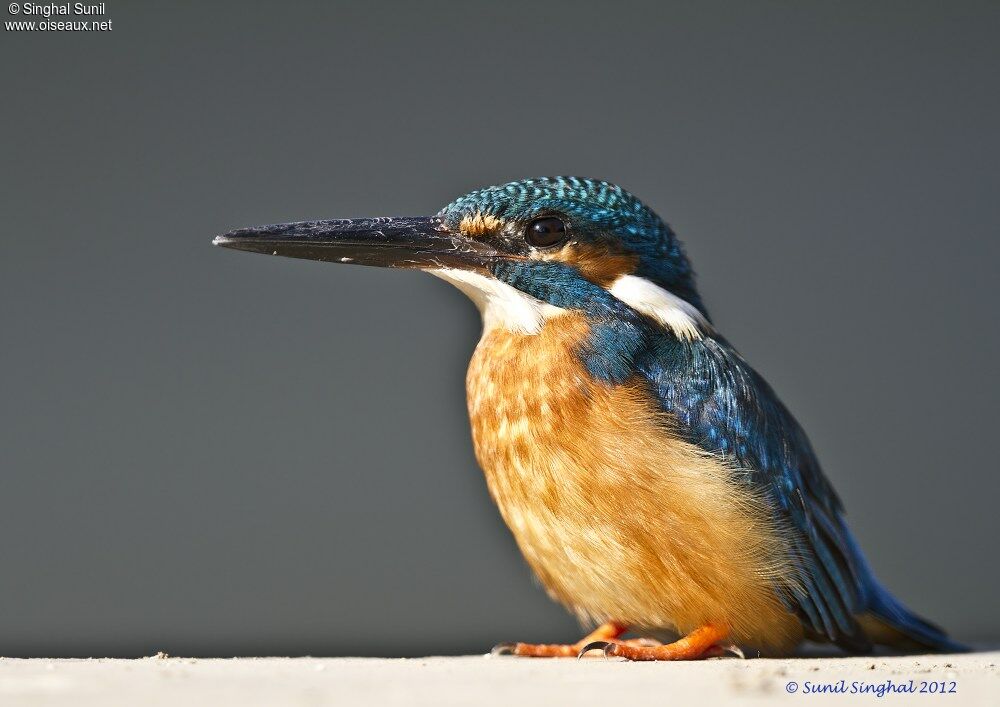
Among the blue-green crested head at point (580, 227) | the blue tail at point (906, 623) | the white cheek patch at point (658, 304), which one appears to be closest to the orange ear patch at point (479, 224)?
the blue-green crested head at point (580, 227)

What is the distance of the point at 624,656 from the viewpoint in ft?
8.82

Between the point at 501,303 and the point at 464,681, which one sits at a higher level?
the point at 501,303

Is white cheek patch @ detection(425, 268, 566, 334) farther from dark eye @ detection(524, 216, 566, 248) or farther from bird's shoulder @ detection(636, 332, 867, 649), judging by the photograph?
bird's shoulder @ detection(636, 332, 867, 649)

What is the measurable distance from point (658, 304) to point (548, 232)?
327 mm

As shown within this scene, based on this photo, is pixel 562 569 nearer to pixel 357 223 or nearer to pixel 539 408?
pixel 539 408

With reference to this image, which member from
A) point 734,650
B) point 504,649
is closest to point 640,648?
point 734,650

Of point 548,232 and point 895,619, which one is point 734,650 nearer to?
point 895,619

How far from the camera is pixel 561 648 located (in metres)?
2.91

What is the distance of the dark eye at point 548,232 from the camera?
299 centimetres

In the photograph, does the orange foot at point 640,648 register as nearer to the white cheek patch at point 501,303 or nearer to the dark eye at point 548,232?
the white cheek patch at point 501,303

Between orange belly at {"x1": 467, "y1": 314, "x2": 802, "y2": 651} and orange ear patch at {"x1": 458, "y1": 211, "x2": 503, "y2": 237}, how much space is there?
1.19ft

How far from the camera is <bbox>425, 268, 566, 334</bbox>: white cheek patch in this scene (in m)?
2.96

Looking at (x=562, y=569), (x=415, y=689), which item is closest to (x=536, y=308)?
(x=562, y=569)

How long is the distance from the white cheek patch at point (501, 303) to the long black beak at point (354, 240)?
8 centimetres
